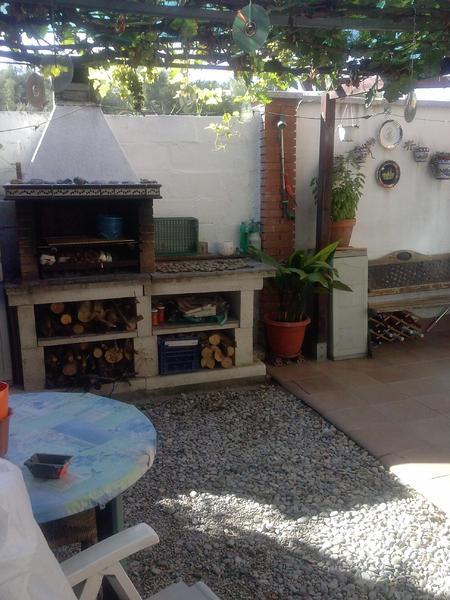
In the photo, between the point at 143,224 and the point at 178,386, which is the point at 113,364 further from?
the point at 143,224

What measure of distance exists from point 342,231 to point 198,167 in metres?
1.53

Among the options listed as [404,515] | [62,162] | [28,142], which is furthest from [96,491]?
[28,142]

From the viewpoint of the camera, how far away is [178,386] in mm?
4617

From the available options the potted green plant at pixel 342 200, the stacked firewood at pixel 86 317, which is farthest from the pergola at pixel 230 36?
the stacked firewood at pixel 86 317

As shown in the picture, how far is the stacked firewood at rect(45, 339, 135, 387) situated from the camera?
4363mm

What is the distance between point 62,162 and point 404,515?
11.2ft

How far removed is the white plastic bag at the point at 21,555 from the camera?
1.06 meters

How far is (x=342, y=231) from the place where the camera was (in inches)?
212

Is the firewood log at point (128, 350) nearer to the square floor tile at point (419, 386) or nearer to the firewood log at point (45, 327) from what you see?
the firewood log at point (45, 327)

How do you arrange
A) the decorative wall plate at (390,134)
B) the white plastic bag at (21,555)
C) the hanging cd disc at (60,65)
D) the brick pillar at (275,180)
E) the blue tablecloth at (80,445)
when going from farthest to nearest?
1. the decorative wall plate at (390,134)
2. the brick pillar at (275,180)
3. the hanging cd disc at (60,65)
4. the blue tablecloth at (80,445)
5. the white plastic bag at (21,555)

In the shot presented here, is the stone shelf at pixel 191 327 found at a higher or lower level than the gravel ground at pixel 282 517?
higher

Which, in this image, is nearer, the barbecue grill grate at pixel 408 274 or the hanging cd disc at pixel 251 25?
the hanging cd disc at pixel 251 25

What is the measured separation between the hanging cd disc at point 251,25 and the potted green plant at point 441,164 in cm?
413

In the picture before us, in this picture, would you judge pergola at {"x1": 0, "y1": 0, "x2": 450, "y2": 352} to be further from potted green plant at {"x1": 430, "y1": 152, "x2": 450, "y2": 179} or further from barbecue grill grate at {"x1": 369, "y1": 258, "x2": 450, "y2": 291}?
barbecue grill grate at {"x1": 369, "y1": 258, "x2": 450, "y2": 291}
